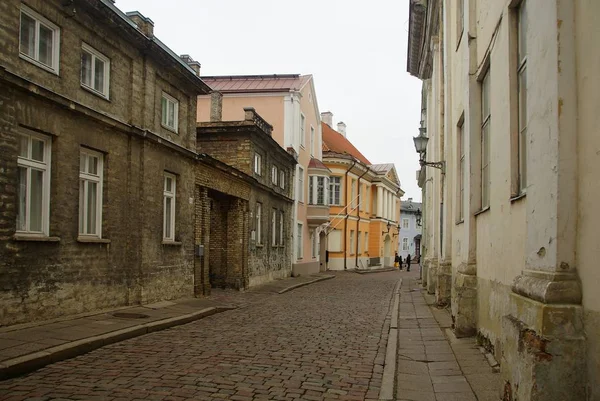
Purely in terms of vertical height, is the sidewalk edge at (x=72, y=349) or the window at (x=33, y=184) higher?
the window at (x=33, y=184)

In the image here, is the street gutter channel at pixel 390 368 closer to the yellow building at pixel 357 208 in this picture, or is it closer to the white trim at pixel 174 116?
the white trim at pixel 174 116

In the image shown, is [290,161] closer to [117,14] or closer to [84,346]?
[117,14]

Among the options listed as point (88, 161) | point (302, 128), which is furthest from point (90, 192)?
point (302, 128)

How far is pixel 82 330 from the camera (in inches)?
378

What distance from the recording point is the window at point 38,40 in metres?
10.0

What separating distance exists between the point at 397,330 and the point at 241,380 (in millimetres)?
5141

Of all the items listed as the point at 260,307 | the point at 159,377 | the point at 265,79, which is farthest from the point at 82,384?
the point at 265,79

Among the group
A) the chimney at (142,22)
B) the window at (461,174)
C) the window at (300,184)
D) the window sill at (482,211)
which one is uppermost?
the chimney at (142,22)

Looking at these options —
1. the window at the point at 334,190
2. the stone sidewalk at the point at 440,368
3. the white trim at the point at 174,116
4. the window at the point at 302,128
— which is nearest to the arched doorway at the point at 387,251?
the window at the point at 334,190

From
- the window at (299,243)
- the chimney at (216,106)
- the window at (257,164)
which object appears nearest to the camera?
the window at (257,164)

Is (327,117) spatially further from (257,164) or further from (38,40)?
(38,40)

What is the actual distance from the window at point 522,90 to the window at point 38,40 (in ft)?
25.4

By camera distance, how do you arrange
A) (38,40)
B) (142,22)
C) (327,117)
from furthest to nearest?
(327,117), (142,22), (38,40)

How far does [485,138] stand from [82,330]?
6.95m
